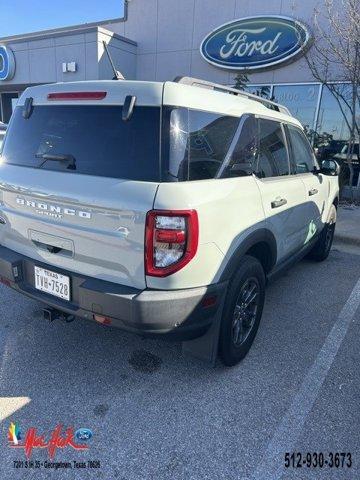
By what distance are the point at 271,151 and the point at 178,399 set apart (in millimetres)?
2075

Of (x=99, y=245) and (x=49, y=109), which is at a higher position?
(x=49, y=109)

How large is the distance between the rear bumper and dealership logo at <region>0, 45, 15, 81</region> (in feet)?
39.9

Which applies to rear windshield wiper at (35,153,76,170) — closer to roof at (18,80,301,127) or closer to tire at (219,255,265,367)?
roof at (18,80,301,127)

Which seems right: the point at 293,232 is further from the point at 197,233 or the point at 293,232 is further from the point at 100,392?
the point at 100,392

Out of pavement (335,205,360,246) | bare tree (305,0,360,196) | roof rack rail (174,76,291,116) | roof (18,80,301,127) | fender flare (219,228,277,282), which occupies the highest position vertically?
bare tree (305,0,360,196)

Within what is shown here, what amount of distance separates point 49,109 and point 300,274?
3524 mm

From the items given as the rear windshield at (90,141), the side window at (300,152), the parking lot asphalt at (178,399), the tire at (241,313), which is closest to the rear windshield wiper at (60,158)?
the rear windshield at (90,141)

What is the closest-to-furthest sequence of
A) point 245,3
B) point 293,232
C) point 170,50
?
point 293,232 → point 245,3 → point 170,50

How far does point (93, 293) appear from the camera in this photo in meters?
2.20

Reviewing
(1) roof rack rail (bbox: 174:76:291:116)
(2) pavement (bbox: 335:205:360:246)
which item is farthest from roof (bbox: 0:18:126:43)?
(1) roof rack rail (bbox: 174:76:291:116)

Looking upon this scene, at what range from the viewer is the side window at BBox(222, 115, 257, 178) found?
2496 millimetres

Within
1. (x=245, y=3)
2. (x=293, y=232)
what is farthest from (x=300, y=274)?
(x=245, y=3)

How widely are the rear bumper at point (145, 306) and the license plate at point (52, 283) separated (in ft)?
0.11

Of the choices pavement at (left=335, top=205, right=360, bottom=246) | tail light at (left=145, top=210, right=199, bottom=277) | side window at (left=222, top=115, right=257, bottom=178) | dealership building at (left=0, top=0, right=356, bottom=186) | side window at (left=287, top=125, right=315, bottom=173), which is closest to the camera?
tail light at (left=145, top=210, right=199, bottom=277)
